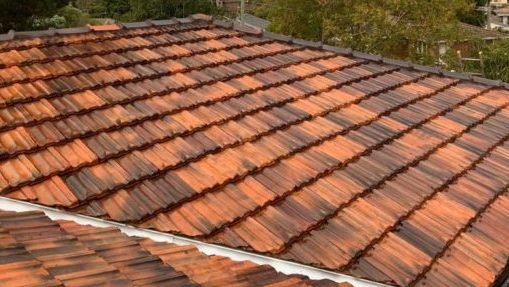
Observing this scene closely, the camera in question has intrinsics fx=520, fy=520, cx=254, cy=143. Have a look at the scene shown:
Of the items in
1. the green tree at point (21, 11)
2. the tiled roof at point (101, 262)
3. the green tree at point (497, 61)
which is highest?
the tiled roof at point (101, 262)

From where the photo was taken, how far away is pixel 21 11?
20125mm

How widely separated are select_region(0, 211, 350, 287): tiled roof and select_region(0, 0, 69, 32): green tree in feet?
62.4

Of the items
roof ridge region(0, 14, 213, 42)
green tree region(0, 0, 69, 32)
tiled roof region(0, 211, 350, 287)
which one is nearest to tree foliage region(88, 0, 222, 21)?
green tree region(0, 0, 69, 32)

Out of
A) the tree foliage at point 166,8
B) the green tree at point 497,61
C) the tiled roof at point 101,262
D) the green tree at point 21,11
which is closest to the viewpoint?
the tiled roof at point 101,262

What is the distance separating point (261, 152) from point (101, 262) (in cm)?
232

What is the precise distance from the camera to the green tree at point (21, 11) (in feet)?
65.1

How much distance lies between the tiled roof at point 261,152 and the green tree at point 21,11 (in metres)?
15.1

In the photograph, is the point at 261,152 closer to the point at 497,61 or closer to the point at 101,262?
the point at 101,262

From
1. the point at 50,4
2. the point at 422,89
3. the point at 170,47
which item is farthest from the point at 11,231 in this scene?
the point at 50,4

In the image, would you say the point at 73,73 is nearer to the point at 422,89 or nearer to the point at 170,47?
the point at 170,47

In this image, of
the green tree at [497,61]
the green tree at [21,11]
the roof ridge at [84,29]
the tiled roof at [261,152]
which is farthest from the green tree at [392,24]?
the green tree at [21,11]

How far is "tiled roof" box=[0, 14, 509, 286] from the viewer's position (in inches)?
151

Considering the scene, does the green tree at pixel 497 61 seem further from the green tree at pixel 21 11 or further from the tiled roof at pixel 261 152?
the green tree at pixel 21 11

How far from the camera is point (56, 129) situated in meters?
4.46
